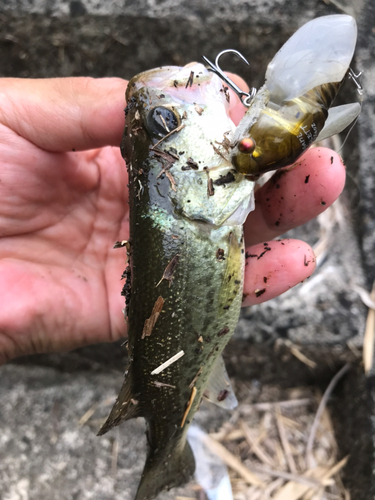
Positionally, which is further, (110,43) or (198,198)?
(110,43)

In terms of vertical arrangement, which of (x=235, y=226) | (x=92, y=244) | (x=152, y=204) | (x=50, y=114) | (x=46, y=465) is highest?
(x=50, y=114)

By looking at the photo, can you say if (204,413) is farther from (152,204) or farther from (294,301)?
(152,204)

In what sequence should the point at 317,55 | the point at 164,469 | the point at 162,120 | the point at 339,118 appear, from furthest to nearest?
the point at 164,469, the point at 339,118, the point at 162,120, the point at 317,55

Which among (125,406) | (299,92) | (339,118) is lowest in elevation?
(125,406)

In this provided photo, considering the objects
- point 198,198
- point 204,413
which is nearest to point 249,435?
point 204,413

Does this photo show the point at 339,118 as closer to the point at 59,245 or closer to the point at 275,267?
the point at 275,267

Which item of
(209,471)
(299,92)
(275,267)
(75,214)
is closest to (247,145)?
(299,92)
